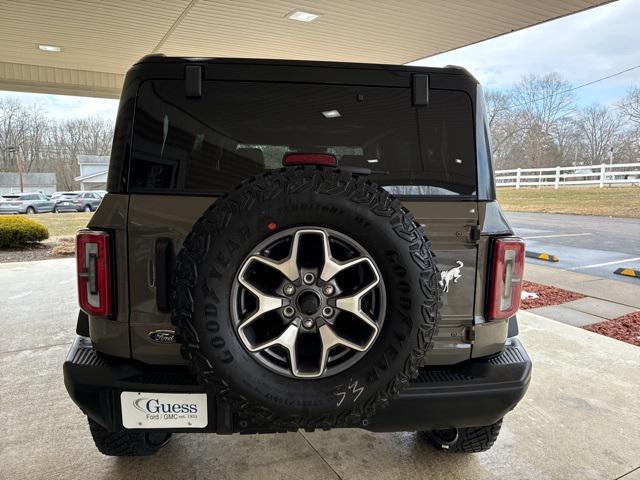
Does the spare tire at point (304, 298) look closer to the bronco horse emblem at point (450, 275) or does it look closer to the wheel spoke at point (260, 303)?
the wheel spoke at point (260, 303)

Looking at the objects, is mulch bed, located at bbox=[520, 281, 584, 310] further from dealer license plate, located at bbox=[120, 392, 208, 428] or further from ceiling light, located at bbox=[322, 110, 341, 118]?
dealer license plate, located at bbox=[120, 392, 208, 428]

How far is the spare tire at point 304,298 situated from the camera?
1546mm

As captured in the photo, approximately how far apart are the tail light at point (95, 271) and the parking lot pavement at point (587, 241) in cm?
787

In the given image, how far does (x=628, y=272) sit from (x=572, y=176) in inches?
816

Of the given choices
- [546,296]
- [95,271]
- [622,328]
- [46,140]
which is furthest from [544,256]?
[46,140]

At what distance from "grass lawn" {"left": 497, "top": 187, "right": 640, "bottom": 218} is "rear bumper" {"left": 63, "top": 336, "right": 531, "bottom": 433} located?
1857cm

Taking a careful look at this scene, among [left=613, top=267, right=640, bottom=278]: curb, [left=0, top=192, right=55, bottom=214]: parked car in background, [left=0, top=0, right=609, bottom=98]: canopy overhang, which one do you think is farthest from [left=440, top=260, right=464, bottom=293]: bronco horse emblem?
[left=0, top=192, right=55, bottom=214]: parked car in background

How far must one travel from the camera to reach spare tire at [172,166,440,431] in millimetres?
1546

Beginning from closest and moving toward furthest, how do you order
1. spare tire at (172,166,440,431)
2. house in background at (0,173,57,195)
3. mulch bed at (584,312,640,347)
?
1. spare tire at (172,166,440,431)
2. mulch bed at (584,312,640,347)
3. house in background at (0,173,57,195)

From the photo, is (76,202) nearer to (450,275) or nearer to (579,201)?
(579,201)

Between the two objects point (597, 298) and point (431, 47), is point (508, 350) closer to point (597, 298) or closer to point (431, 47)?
point (597, 298)

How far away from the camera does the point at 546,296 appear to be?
20.2ft

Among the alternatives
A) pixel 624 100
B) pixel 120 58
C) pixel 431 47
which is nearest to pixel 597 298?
pixel 431 47

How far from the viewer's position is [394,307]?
1.61 m
